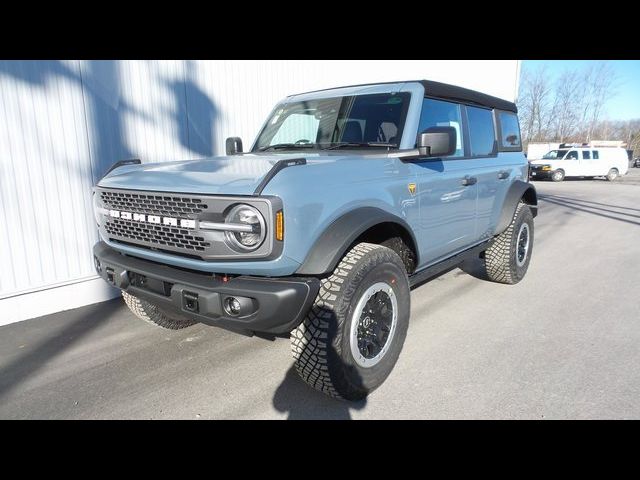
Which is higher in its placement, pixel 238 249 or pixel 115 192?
pixel 115 192

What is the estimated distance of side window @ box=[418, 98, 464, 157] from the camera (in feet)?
11.1

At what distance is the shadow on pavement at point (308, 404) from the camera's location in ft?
8.42

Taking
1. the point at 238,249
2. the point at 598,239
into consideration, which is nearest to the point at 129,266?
the point at 238,249

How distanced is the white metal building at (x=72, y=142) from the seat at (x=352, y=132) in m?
2.74

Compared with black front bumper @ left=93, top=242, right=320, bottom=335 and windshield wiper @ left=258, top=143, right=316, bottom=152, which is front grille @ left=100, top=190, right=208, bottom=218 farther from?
windshield wiper @ left=258, top=143, right=316, bottom=152

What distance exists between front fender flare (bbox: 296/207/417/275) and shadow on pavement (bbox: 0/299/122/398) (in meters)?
2.42

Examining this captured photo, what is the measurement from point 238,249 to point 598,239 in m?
7.99

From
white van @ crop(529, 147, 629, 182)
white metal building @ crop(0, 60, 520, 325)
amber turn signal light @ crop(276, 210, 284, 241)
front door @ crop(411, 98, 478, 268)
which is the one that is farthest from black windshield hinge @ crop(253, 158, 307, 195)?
white van @ crop(529, 147, 629, 182)

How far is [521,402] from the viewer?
2625mm

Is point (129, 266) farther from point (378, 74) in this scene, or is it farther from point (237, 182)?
point (378, 74)

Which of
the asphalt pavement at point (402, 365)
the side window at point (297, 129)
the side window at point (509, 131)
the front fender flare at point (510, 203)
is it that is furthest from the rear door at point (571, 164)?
the side window at point (297, 129)

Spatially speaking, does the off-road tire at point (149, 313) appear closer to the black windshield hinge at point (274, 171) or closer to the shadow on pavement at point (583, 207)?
the black windshield hinge at point (274, 171)

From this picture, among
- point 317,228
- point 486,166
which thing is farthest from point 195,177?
point 486,166

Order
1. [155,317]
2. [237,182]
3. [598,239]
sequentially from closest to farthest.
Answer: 1. [237,182]
2. [155,317]
3. [598,239]
